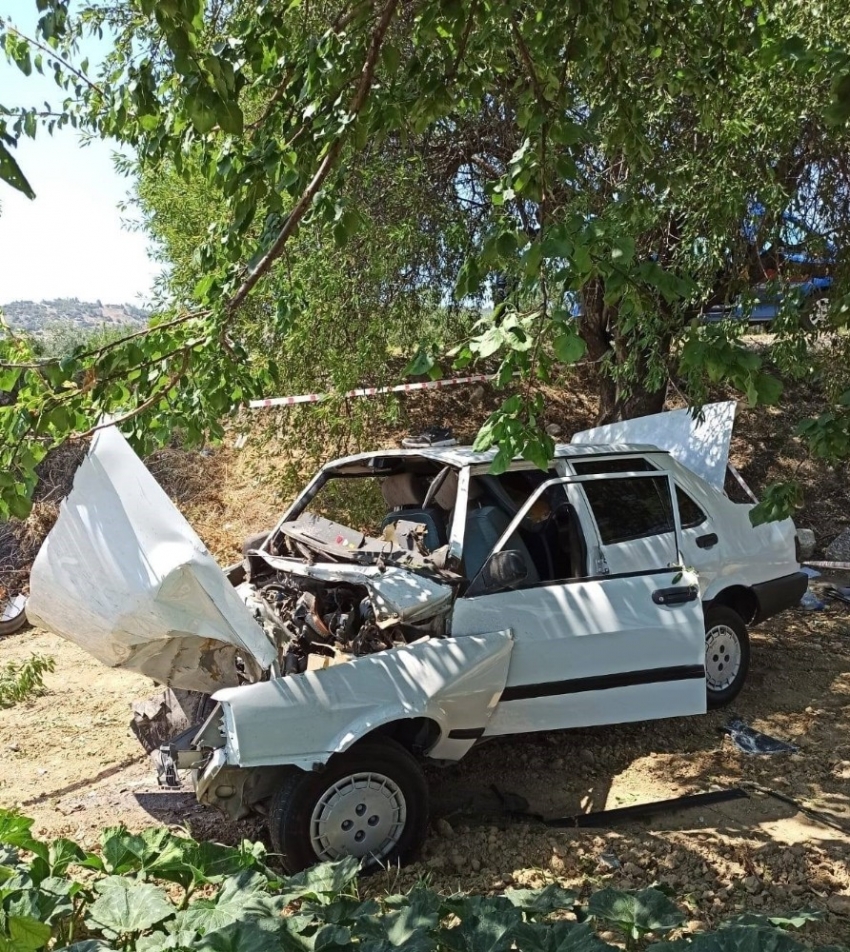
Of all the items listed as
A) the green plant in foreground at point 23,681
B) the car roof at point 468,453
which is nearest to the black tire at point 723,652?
the car roof at point 468,453

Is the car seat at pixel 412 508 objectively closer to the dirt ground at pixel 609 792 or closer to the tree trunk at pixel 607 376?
the dirt ground at pixel 609 792

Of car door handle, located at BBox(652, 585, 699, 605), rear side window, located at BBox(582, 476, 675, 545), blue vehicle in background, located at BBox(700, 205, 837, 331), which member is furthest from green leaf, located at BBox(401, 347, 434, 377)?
blue vehicle in background, located at BBox(700, 205, 837, 331)

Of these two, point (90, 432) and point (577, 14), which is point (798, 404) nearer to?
point (577, 14)

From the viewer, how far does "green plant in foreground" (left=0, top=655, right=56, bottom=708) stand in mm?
6426

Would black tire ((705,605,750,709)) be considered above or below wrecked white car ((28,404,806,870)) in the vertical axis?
below

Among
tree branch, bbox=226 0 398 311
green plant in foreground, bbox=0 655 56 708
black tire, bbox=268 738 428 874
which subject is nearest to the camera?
tree branch, bbox=226 0 398 311

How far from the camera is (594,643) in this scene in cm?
478

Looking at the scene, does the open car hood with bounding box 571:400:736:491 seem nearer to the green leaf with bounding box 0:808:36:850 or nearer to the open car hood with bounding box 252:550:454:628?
the open car hood with bounding box 252:550:454:628

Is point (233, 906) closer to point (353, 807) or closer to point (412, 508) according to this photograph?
point (353, 807)

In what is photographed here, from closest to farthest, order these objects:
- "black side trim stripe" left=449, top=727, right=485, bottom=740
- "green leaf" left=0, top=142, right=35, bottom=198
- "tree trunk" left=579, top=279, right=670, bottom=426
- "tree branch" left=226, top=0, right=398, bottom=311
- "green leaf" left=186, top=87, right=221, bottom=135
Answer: "green leaf" left=0, top=142, right=35, bottom=198 → "green leaf" left=186, top=87, right=221, bottom=135 → "tree branch" left=226, top=0, right=398, bottom=311 → "black side trim stripe" left=449, top=727, right=485, bottom=740 → "tree trunk" left=579, top=279, right=670, bottom=426

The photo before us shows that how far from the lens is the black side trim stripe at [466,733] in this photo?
4355mm

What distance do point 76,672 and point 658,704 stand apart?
15.8ft

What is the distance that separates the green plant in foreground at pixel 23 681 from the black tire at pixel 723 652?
490 cm

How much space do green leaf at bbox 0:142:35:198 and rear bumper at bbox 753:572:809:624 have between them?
533 cm
